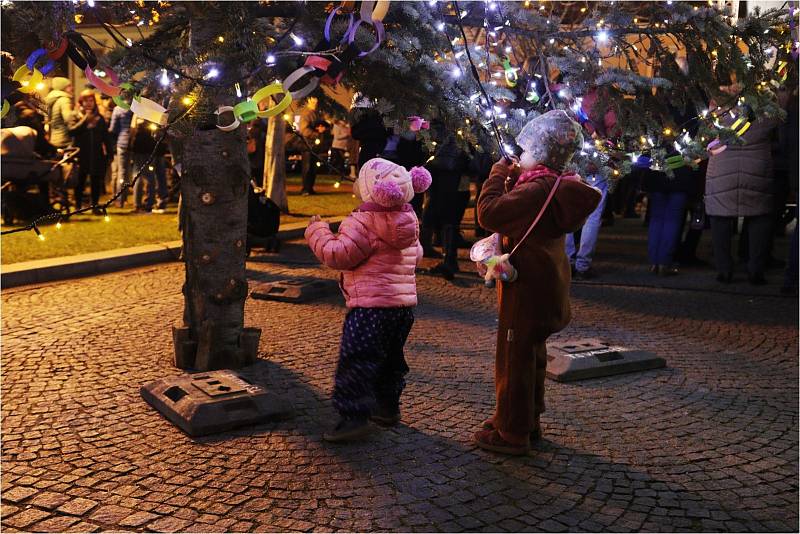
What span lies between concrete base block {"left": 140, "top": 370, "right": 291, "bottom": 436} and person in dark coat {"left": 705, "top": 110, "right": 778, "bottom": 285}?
21.2 ft

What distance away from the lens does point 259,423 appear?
15.6 ft

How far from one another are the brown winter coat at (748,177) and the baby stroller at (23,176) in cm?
892

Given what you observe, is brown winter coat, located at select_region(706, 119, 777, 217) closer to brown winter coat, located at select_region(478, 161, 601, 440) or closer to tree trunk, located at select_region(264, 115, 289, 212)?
brown winter coat, located at select_region(478, 161, 601, 440)

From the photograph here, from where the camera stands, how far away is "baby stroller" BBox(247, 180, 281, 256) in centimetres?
1037

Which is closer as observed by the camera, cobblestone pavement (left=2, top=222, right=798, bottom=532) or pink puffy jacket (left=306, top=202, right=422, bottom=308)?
cobblestone pavement (left=2, top=222, right=798, bottom=532)

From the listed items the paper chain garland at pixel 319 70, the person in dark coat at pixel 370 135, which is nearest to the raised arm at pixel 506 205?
the paper chain garland at pixel 319 70

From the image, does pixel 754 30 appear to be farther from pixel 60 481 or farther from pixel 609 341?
pixel 60 481

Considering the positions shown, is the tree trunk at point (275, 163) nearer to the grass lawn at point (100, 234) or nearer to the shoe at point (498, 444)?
the grass lawn at point (100, 234)

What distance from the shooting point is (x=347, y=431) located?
4508 millimetres

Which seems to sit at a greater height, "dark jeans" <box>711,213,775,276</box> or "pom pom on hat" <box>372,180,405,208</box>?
"pom pom on hat" <box>372,180,405,208</box>

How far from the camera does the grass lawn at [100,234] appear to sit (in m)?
9.98

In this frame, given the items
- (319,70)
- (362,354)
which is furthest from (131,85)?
(362,354)

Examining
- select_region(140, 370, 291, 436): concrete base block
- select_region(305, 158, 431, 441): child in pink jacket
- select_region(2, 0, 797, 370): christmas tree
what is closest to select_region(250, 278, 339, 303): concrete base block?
select_region(2, 0, 797, 370): christmas tree

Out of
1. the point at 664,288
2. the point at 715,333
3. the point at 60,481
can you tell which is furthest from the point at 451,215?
the point at 60,481
